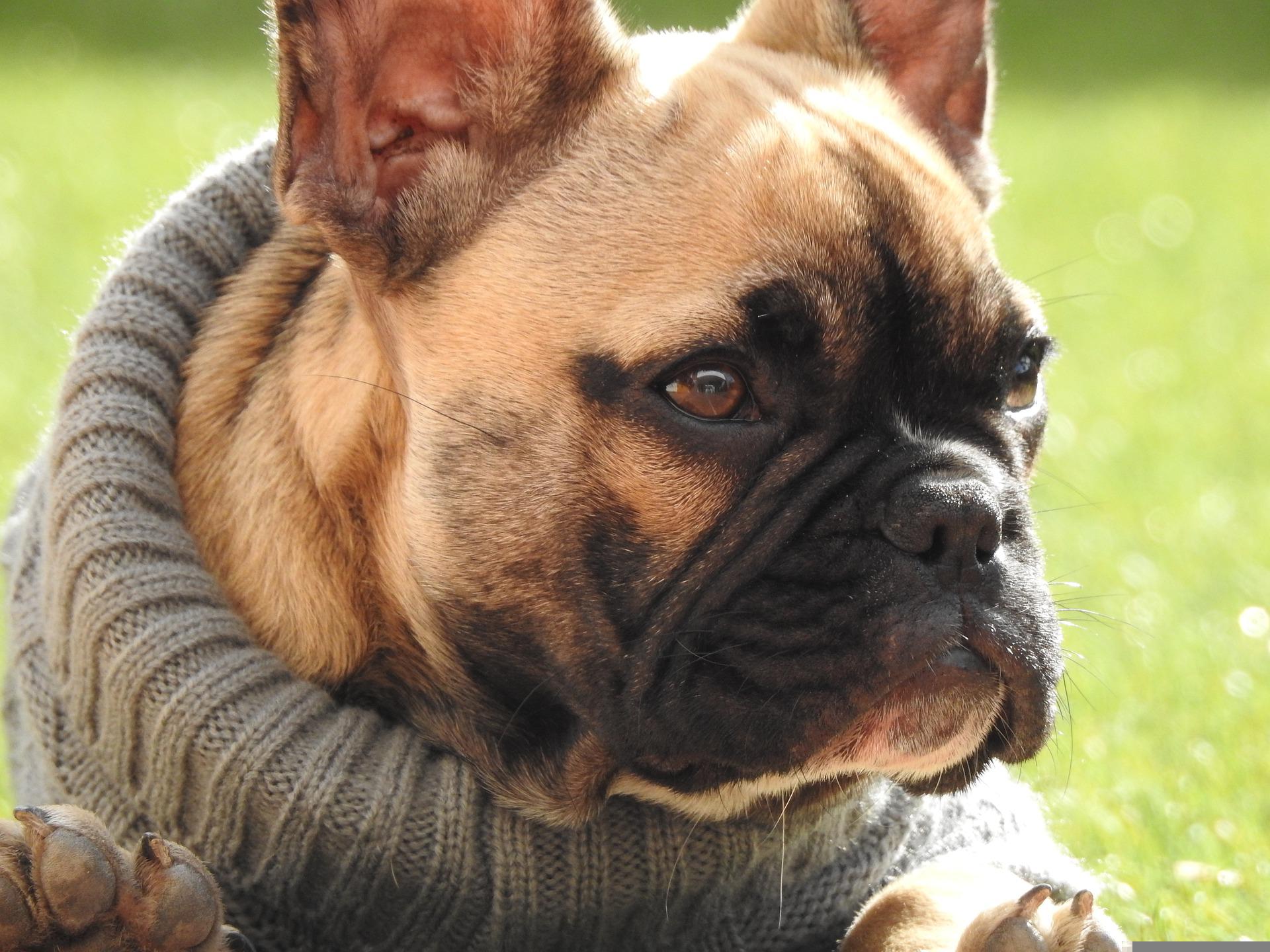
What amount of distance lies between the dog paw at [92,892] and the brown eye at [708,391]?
997 mm

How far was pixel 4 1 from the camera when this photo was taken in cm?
1347

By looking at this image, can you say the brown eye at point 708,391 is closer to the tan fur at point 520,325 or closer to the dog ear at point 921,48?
the tan fur at point 520,325

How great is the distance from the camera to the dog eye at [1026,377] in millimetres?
2822

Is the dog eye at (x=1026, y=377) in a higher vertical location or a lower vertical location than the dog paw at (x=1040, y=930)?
higher

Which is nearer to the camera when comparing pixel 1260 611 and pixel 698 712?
pixel 698 712

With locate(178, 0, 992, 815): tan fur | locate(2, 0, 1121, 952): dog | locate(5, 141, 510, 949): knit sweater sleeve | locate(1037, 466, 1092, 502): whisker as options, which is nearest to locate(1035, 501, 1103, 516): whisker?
locate(1037, 466, 1092, 502): whisker

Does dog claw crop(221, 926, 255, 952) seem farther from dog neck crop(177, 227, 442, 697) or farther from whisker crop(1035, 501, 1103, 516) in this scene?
whisker crop(1035, 501, 1103, 516)

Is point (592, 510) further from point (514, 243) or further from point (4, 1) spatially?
point (4, 1)

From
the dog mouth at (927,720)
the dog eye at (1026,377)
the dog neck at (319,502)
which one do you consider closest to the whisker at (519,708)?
the dog neck at (319,502)

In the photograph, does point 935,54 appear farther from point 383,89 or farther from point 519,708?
point 519,708

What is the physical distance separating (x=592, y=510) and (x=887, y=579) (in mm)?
467

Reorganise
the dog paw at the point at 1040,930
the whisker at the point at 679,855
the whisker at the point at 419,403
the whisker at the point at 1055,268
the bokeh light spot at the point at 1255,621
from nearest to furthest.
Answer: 1. the dog paw at the point at 1040,930
2. the whisker at the point at 419,403
3. the whisker at the point at 679,855
4. the whisker at the point at 1055,268
5. the bokeh light spot at the point at 1255,621

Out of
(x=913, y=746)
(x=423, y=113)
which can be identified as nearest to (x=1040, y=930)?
(x=913, y=746)

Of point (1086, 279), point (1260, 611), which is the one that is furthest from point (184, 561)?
point (1086, 279)
